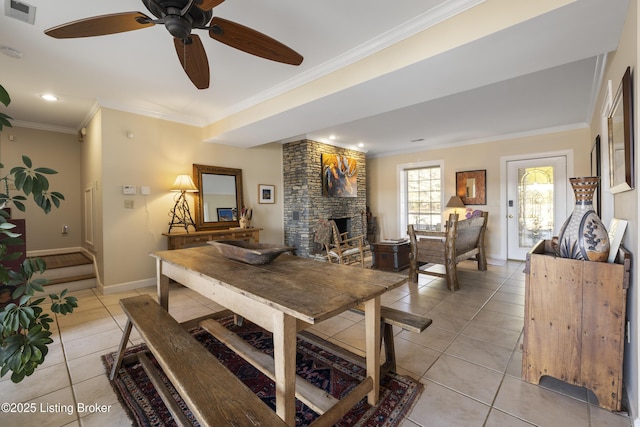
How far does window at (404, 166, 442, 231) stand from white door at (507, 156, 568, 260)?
1394mm

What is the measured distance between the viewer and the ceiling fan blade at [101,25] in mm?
1457

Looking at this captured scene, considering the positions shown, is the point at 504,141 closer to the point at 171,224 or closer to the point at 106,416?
the point at 171,224

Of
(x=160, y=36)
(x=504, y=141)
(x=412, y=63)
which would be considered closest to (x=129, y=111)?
(x=160, y=36)

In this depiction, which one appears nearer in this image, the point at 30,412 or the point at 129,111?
the point at 30,412

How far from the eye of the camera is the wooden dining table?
1178 mm

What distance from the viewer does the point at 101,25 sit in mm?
1508

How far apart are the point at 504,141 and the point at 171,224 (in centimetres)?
621

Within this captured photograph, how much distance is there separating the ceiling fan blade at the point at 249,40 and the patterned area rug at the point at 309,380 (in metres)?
2.17

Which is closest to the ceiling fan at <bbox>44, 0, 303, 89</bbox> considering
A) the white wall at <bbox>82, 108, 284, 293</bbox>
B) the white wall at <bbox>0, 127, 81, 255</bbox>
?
the white wall at <bbox>82, 108, 284, 293</bbox>

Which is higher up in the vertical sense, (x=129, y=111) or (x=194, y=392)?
(x=129, y=111)

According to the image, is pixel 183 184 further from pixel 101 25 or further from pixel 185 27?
pixel 185 27

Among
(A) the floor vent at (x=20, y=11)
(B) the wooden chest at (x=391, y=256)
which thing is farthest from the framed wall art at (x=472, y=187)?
(A) the floor vent at (x=20, y=11)

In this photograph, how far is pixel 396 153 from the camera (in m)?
6.94

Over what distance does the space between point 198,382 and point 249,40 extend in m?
1.84
